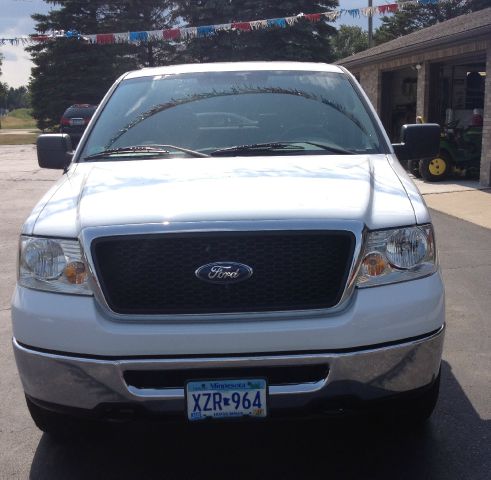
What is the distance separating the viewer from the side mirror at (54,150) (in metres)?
4.56

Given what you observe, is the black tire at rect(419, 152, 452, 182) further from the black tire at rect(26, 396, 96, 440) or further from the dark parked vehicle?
the dark parked vehicle

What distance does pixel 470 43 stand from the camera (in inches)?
537

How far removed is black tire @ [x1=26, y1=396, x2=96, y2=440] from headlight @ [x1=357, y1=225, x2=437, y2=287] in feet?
4.95

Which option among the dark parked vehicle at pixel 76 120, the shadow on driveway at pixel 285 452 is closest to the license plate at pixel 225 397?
the shadow on driveway at pixel 285 452

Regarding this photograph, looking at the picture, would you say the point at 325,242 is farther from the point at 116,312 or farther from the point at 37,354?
the point at 37,354

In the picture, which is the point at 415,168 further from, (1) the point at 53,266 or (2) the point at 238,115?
(1) the point at 53,266

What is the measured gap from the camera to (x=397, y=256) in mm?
2854

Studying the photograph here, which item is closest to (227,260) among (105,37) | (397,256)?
(397,256)

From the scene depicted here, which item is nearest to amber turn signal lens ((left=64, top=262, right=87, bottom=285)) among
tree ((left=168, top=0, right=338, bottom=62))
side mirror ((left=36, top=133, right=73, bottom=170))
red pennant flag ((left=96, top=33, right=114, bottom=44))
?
side mirror ((left=36, top=133, right=73, bottom=170))

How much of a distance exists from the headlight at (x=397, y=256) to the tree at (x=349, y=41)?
188 ft

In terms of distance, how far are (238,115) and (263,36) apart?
97.8 feet

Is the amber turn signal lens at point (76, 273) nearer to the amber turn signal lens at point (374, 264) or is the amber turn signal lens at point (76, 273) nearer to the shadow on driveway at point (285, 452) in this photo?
the shadow on driveway at point (285, 452)

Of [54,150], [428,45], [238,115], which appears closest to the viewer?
[238,115]

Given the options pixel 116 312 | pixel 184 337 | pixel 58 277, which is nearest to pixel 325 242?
pixel 184 337
